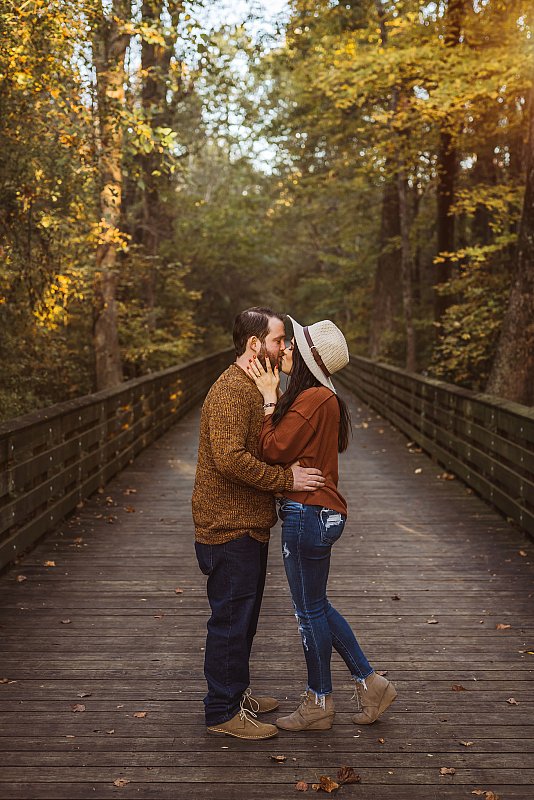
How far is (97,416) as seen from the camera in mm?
10281

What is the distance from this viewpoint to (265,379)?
3.89 meters

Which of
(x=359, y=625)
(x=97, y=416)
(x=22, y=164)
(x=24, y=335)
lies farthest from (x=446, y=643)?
(x=24, y=335)

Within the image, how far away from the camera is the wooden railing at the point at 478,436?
27.2 ft

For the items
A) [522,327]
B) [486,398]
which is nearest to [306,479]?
[486,398]

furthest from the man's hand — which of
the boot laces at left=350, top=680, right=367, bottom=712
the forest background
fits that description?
the forest background

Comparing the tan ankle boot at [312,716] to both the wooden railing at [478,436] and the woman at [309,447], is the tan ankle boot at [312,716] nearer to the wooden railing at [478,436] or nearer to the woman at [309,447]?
the woman at [309,447]

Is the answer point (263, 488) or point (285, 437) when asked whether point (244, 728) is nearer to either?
point (263, 488)

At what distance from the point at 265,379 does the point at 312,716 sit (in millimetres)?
1537

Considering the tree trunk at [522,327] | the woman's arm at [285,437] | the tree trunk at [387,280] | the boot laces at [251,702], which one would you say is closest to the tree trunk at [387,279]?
the tree trunk at [387,280]

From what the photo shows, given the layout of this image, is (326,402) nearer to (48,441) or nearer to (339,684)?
(339,684)

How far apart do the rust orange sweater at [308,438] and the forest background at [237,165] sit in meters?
6.30

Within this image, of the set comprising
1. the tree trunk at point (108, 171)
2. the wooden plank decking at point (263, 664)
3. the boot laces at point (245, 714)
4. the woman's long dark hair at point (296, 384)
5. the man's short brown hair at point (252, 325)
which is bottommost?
the wooden plank decking at point (263, 664)

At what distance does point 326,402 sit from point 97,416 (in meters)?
6.69

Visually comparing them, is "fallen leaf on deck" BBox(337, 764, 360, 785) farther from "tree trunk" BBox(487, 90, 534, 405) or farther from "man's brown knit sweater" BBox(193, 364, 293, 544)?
"tree trunk" BBox(487, 90, 534, 405)
